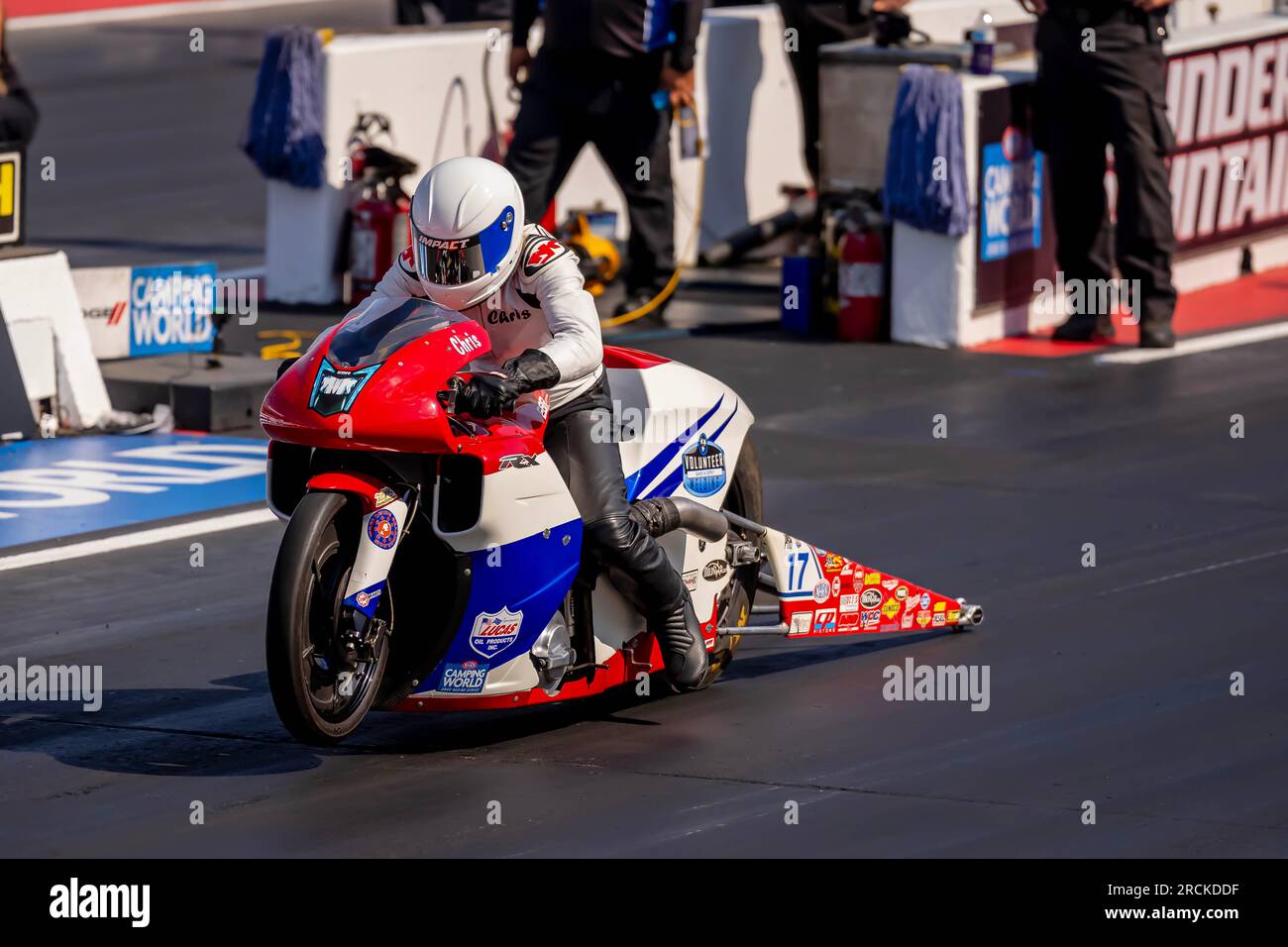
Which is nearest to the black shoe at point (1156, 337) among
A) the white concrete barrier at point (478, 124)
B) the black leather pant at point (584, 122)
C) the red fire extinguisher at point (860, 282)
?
the red fire extinguisher at point (860, 282)

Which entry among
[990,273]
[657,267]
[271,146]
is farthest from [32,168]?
[990,273]

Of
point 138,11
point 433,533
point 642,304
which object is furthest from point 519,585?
point 138,11

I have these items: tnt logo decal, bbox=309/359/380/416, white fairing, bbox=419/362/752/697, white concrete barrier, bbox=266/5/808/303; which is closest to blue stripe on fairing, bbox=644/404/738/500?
white fairing, bbox=419/362/752/697

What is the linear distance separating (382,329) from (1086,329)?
27.0 feet

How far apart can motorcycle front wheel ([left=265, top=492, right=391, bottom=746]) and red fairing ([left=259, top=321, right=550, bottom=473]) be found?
0.20 meters

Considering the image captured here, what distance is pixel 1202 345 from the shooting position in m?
14.6

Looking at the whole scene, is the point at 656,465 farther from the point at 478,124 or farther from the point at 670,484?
the point at 478,124

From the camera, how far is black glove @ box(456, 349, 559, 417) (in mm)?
6969

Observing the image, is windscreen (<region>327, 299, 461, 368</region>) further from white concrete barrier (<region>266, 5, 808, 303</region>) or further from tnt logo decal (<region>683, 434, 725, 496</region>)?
white concrete barrier (<region>266, 5, 808, 303</region>)

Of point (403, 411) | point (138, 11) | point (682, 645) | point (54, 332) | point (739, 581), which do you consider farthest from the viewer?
point (138, 11)

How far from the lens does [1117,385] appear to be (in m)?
13.5

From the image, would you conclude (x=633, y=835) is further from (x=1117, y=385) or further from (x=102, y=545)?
(x=1117, y=385)

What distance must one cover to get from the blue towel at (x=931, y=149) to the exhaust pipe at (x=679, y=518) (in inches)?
259
